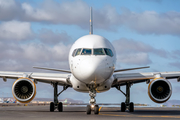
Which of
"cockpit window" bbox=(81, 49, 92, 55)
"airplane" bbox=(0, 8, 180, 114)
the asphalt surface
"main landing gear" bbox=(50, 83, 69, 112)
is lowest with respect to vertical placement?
the asphalt surface

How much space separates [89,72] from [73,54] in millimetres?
2404

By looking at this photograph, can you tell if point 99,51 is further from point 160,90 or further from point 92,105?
point 160,90

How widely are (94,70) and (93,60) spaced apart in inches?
25.5

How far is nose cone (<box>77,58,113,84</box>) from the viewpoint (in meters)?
15.6

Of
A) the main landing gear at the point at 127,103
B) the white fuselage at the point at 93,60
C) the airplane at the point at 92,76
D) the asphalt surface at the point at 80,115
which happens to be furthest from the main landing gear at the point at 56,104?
the white fuselage at the point at 93,60

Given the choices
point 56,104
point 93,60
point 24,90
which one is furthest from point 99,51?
point 56,104

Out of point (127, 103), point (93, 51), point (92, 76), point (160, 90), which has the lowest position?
point (127, 103)

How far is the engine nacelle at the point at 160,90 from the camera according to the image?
63.3 feet

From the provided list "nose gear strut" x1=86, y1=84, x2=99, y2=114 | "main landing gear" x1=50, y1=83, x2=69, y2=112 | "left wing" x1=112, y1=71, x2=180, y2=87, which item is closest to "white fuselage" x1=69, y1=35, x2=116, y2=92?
"nose gear strut" x1=86, y1=84, x2=99, y2=114

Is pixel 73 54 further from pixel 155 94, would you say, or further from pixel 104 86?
pixel 155 94

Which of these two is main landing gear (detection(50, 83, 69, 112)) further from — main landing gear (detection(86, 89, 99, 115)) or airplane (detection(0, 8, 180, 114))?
main landing gear (detection(86, 89, 99, 115))

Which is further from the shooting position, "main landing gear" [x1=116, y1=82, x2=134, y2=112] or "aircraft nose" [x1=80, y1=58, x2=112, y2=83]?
"main landing gear" [x1=116, y1=82, x2=134, y2=112]

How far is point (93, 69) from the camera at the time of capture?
51.0 ft

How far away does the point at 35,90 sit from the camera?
20266mm
